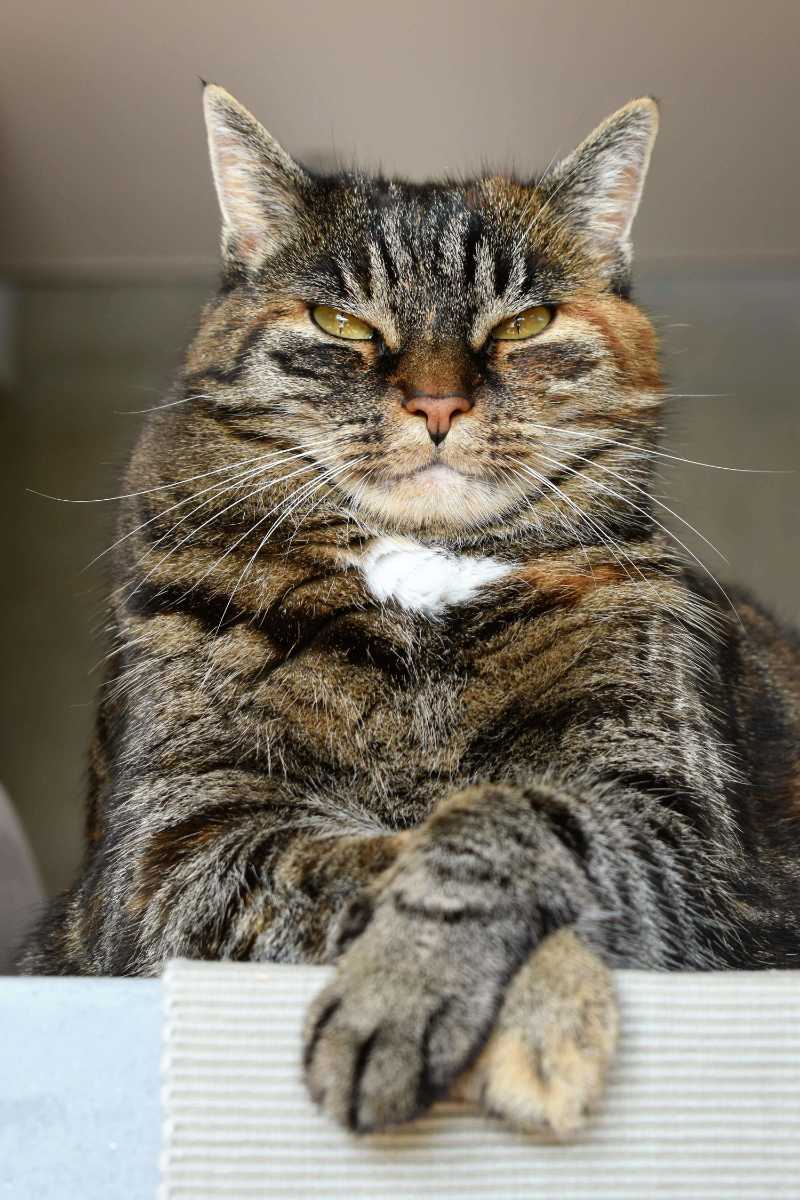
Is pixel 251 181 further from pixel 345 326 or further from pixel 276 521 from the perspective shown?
pixel 276 521

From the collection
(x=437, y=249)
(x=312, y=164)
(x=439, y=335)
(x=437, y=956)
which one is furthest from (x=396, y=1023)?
(x=312, y=164)

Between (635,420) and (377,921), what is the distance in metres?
0.92

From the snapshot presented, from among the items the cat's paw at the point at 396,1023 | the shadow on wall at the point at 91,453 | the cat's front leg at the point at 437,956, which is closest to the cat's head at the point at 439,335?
the cat's front leg at the point at 437,956

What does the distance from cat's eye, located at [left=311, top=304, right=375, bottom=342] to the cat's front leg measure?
736 mm

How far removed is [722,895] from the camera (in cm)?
132

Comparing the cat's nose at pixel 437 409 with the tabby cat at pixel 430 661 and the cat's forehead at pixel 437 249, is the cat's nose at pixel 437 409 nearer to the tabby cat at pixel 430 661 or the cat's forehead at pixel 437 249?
the tabby cat at pixel 430 661

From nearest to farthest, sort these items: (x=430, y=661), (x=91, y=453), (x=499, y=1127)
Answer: (x=499, y=1127) → (x=430, y=661) → (x=91, y=453)

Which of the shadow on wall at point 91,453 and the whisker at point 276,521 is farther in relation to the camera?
the shadow on wall at point 91,453

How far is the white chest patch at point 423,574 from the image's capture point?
1531 millimetres

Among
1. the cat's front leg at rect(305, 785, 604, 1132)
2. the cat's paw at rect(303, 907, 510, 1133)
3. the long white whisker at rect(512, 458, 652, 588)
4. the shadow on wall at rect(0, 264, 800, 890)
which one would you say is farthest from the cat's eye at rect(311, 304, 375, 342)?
the shadow on wall at rect(0, 264, 800, 890)

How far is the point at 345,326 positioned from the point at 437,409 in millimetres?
231

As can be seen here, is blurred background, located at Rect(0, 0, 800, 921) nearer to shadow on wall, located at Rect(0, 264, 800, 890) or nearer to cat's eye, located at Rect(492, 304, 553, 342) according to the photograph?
shadow on wall, located at Rect(0, 264, 800, 890)

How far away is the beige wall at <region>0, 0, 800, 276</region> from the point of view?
299 cm

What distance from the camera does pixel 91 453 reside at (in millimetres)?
4633
